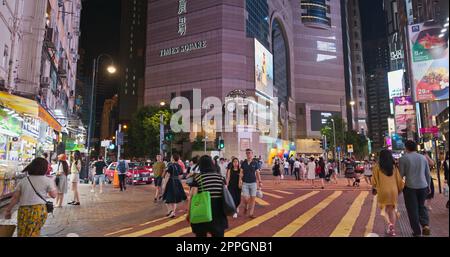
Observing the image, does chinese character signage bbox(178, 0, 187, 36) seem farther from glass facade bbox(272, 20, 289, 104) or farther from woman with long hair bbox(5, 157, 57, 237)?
woman with long hair bbox(5, 157, 57, 237)

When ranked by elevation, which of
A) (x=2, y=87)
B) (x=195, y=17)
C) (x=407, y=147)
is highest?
(x=195, y=17)

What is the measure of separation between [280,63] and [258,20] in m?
17.0

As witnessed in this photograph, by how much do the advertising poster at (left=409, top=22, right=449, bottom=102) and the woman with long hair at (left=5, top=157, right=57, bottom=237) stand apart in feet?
19.1

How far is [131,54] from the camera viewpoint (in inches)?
3999

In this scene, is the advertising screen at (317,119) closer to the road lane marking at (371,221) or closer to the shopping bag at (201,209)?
the road lane marking at (371,221)

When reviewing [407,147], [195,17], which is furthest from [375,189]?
[195,17]

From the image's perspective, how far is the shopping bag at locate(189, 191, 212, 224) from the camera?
4.36 meters

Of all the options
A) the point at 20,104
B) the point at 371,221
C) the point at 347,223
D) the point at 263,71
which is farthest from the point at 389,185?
the point at 263,71

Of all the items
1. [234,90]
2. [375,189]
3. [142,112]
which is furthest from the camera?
[234,90]

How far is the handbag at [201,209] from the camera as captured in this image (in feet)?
14.3

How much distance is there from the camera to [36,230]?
495cm

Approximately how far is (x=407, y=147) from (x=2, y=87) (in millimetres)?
16857

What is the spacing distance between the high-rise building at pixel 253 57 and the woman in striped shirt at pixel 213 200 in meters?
52.7
